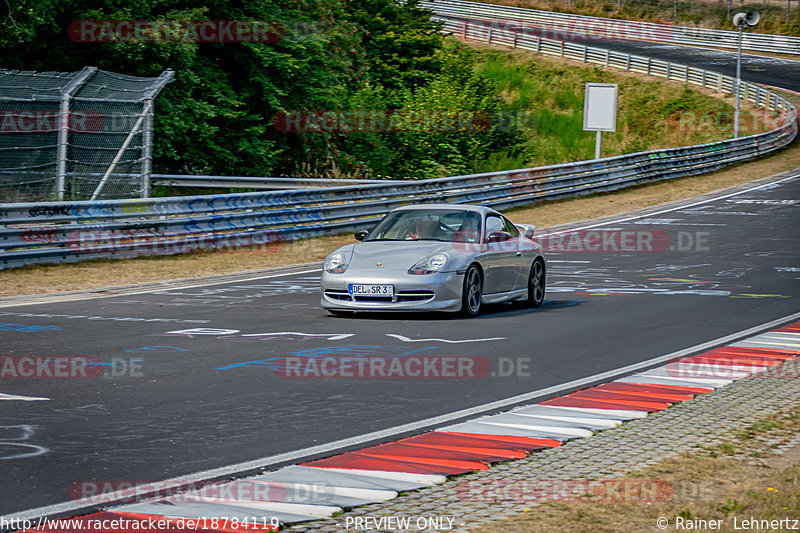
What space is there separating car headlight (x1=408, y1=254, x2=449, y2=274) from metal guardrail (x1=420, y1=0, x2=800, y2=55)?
62.8 metres

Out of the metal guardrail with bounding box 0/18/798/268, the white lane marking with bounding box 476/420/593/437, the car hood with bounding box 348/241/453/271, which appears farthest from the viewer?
the metal guardrail with bounding box 0/18/798/268

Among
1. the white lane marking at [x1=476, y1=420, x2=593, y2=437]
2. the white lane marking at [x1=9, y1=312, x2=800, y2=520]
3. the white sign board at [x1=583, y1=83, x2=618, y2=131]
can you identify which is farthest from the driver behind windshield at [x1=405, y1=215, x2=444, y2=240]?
the white sign board at [x1=583, y1=83, x2=618, y2=131]

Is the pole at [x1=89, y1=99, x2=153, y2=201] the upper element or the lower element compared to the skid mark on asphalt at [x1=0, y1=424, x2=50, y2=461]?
upper

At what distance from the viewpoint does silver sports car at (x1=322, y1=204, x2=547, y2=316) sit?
13109 millimetres

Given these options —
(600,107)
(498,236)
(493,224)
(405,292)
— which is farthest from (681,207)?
(405,292)

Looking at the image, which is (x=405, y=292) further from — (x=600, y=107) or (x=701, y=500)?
(x=600, y=107)

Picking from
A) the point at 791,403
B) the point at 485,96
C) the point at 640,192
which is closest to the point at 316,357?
the point at 791,403

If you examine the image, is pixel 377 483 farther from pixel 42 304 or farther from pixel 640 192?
pixel 640 192

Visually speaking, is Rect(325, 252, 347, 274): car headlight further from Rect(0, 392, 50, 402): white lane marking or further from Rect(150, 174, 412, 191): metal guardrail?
Rect(150, 174, 412, 191): metal guardrail

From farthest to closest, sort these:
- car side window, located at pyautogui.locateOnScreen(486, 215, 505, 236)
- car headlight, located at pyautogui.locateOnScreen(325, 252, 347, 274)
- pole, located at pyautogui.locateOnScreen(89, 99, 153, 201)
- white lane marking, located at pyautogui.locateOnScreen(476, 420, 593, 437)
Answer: pole, located at pyautogui.locateOnScreen(89, 99, 153, 201), car side window, located at pyautogui.locateOnScreen(486, 215, 505, 236), car headlight, located at pyautogui.locateOnScreen(325, 252, 347, 274), white lane marking, located at pyautogui.locateOnScreen(476, 420, 593, 437)

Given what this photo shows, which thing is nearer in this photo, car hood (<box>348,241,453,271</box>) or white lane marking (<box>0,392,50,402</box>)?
white lane marking (<box>0,392,50,402</box>)

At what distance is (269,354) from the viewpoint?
34.2 feet

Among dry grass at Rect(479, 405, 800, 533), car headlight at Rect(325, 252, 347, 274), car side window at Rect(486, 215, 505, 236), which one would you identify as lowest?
car headlight at Rect(325, 252, 347, 274)

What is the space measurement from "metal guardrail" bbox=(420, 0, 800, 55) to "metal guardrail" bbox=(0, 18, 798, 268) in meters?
36.6
